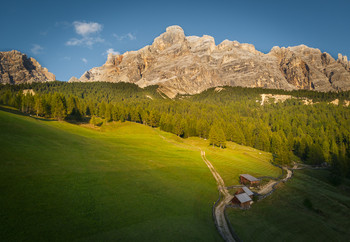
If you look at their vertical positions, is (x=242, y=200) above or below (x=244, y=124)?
below

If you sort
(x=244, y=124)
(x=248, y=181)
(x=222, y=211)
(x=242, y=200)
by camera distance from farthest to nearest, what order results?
(x=244, y=124) → (x=248, y=181) → (x=242, y=200) → (x=222, y=211)

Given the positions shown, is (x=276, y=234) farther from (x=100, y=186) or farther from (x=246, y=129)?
(x=246, y=129)

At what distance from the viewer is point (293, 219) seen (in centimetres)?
3119

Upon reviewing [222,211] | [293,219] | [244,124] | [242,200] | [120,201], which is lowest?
[293,219]

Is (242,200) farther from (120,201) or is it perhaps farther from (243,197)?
Answer: (120,201)

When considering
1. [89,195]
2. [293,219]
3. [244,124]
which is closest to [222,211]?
[293,219]

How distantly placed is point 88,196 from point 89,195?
30cm

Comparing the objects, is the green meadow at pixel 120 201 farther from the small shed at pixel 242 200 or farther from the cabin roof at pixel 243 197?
the cabin roof at pixel 243 197

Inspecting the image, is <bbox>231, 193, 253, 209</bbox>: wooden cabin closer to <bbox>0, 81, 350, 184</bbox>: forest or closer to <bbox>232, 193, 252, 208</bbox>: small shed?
<bbox>232, 193, 252, 208</bbox>: small shed

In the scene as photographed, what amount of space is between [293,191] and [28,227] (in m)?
54.7

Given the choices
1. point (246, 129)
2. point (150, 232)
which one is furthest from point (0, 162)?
point (246, 129)

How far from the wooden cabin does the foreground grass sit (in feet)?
15.5

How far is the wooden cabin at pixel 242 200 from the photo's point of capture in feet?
109

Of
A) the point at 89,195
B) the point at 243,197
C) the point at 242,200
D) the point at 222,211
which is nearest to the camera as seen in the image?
Answer: the point at 89,195
